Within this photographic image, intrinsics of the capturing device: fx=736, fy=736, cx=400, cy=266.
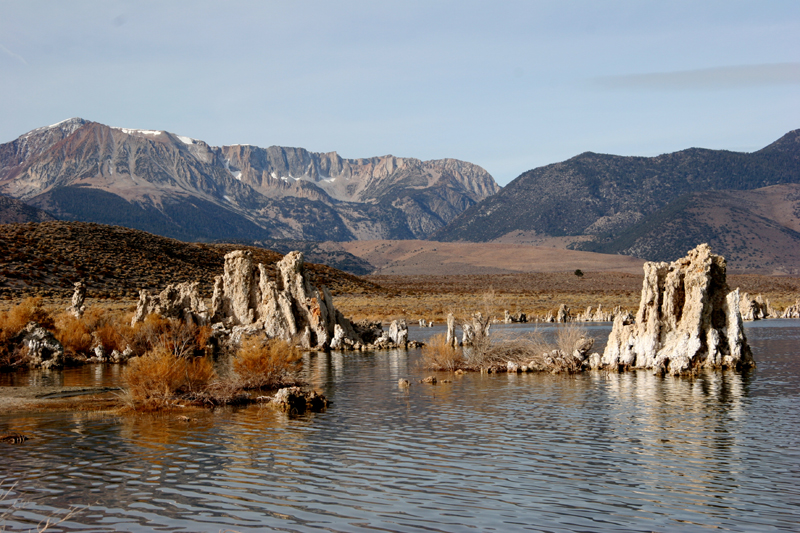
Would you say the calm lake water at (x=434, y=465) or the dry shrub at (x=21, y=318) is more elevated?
the dry shrub at (x=21, y=318)

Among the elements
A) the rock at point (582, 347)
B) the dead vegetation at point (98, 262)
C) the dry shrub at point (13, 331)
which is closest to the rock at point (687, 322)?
the rock at point (582, 347)

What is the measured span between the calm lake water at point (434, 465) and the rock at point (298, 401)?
742mm

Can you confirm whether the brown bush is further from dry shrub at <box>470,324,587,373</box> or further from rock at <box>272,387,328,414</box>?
rock at <box>272,387,328,414</box>

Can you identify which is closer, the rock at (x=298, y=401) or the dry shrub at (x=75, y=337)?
the rock at (x=298, y=401)

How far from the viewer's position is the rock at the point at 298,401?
67.1 feet

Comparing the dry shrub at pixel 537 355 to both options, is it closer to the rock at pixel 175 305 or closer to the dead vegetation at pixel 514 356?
the dead vegetation at pixel 514 356

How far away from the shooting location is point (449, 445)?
51.9ft

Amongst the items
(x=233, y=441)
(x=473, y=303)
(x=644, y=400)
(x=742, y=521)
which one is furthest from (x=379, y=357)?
(x=473, y=303)

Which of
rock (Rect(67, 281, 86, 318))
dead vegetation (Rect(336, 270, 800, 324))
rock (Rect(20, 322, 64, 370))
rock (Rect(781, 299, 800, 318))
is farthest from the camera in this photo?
dead vegetation (Rect(336, 270, 800, 324))

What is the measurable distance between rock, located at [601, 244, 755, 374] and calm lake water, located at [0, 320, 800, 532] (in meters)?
4.56

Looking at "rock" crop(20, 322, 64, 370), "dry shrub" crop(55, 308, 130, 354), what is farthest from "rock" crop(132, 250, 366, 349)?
"rock" crop(20, 322, 64, 370)

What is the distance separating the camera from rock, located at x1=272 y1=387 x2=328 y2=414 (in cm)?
2045

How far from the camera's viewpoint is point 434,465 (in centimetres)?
1405

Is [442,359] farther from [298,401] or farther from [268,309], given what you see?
[268,309]
